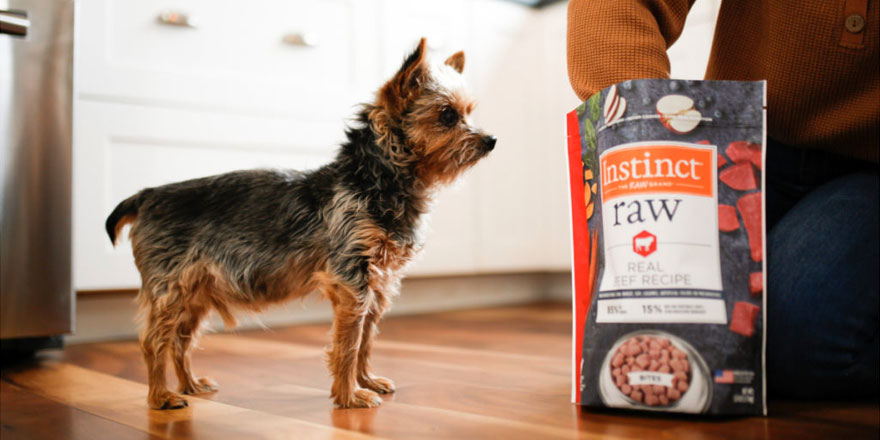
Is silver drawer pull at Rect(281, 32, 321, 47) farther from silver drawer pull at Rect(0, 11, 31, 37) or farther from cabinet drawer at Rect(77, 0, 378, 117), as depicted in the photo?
silver drawer pull at Rect(0, 11, 31, 37)

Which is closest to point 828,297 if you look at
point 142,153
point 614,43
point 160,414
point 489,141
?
point 614,43

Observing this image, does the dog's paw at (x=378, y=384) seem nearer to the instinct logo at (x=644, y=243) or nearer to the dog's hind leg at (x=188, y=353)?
the dog's hind leg at (x=188, y=353)

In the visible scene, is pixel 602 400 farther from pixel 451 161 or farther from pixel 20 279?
pixel 20 279

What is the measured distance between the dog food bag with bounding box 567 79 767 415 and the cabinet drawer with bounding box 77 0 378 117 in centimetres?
161

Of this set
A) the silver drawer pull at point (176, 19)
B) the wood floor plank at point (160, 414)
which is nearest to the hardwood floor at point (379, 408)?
the wood floor plank at point (160, 414)

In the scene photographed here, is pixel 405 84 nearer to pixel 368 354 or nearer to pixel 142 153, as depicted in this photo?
pixel 368 354

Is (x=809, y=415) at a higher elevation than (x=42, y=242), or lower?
lower

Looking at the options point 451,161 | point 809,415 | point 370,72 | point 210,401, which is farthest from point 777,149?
point 370,72

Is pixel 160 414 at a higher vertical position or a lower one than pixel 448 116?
lower

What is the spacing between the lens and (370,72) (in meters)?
2.63

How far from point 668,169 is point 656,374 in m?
0.28

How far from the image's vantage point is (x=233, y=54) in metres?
2.31

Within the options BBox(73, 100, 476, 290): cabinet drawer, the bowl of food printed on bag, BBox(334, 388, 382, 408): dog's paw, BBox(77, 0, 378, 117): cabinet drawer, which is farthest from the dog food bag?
BBox(77, 0, 378, 117): cabinet drawer

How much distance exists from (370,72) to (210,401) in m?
1.65
